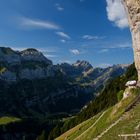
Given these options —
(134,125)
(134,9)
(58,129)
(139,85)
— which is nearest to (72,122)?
(58,129)

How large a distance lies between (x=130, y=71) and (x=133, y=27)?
93987mm

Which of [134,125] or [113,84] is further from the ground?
[113,84]

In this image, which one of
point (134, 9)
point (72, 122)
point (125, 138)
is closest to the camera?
point (125, 138)

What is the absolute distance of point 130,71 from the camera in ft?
520

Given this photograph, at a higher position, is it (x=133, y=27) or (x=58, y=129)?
(x=133, y=27)

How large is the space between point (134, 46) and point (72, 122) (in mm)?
88337

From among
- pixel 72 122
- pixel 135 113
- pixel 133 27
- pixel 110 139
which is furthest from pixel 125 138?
pixel 72 122

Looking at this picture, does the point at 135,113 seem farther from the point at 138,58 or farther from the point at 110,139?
the point at 138,58

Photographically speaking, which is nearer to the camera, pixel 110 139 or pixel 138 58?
pixel 110 139

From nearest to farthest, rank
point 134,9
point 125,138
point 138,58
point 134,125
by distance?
1. point 125,138
2. point 134,125
3. point 134,9
4. point 138,58

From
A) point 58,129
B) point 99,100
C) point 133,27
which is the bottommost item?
point 58,129

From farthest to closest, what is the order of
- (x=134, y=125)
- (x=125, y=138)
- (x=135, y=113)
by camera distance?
(x=135, y=113), (x=134, y=125), (x=125, y=138)

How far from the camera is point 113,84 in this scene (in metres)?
160

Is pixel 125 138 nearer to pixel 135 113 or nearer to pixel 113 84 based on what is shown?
pixel 135 113
